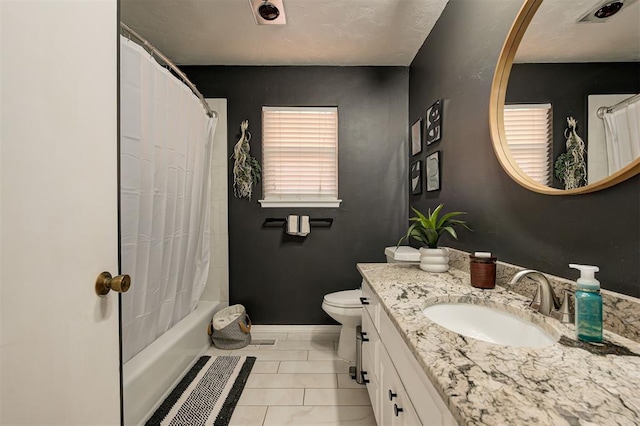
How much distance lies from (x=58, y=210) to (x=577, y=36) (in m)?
1.49

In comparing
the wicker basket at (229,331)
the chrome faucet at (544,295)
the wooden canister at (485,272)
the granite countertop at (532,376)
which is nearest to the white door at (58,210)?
the granite countertop at (532,376)

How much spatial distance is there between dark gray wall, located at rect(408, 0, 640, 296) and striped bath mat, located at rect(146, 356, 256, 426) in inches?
63.8

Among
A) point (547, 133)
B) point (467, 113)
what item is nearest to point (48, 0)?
point (547, 133)

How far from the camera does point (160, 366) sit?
1585mm

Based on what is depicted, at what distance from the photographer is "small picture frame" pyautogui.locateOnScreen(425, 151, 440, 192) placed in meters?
1.91

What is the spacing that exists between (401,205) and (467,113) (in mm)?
1144

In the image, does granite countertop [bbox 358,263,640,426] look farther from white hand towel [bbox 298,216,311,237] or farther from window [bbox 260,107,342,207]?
window [bbox 260,107,342,207]

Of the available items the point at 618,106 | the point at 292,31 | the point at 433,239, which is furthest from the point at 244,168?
the point at 618,106

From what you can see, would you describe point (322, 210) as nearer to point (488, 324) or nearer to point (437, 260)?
point (437, 260)

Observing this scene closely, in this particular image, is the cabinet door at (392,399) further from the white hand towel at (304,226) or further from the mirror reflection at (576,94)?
the white hand towel at (304,226)

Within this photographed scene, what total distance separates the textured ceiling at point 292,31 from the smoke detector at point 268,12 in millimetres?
63

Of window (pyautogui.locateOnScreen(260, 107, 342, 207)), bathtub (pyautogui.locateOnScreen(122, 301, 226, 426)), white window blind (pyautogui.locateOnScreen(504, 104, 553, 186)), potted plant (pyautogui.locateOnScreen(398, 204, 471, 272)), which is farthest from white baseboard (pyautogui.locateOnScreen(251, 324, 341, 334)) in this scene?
white window blind (pyautogui.locateOnScreen(504, 104, 553, 186))

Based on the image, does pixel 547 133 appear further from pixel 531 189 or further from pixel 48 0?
pixel 48 0

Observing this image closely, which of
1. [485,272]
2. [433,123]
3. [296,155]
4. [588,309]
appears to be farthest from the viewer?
[296,155]
